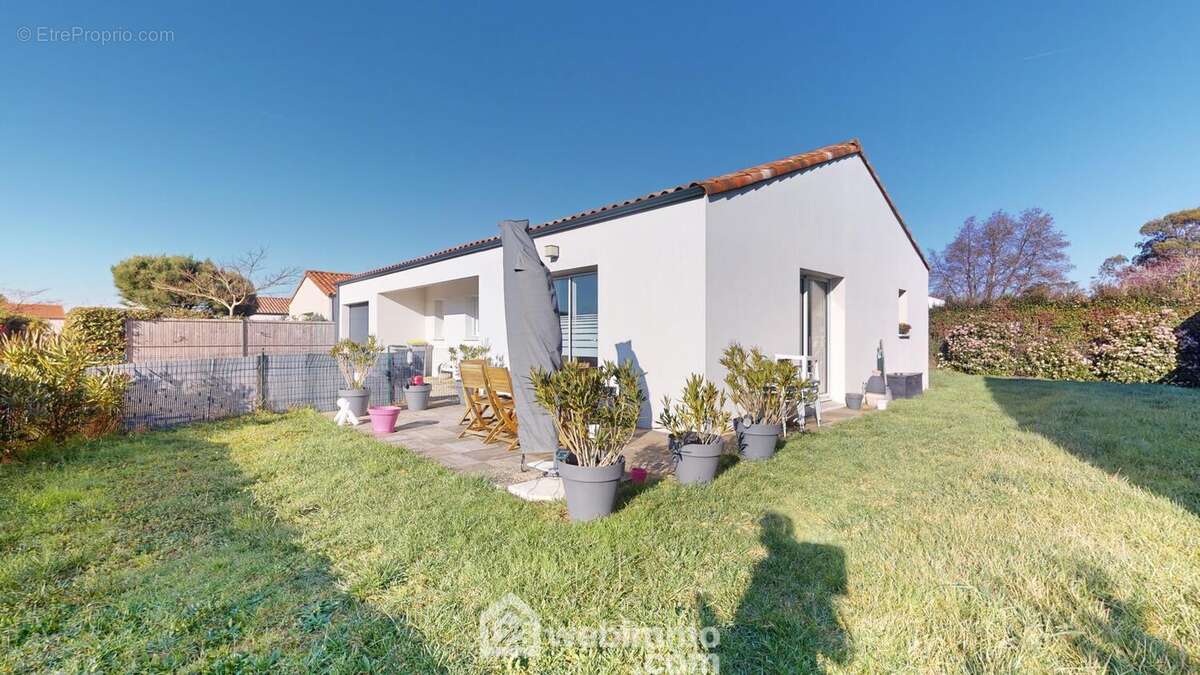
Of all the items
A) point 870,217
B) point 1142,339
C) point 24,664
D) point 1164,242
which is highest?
point 1164,242

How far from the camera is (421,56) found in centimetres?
991

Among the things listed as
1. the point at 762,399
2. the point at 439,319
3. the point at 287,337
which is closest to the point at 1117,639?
the point at 762,399

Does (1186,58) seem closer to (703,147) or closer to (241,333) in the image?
(703,147)

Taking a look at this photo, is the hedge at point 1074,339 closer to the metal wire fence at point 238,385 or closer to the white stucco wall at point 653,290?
the white stucco wall at point 653,290

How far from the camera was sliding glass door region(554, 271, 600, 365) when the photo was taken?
777 cm

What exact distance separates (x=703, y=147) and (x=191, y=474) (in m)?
13.5

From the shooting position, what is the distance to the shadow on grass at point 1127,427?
13.6 ft

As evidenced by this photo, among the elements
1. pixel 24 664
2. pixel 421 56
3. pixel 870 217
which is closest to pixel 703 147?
pixel 870 217

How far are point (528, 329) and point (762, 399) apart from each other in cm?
282

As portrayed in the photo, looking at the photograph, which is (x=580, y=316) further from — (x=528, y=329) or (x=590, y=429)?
(x=590, y=429)

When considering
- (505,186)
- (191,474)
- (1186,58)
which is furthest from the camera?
(505,186)

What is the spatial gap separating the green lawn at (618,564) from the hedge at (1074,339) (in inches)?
407

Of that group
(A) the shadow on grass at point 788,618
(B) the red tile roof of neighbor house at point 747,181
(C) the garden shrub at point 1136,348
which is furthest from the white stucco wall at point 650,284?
(C) the garden shrub at point 1136,348

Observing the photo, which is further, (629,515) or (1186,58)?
(1186,58)
